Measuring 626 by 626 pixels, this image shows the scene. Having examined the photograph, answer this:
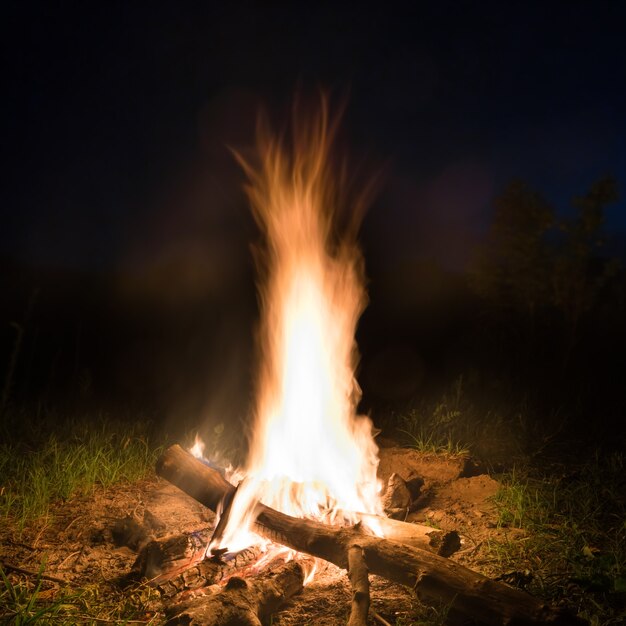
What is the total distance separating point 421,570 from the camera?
8.14ft

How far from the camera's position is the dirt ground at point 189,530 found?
102 inches

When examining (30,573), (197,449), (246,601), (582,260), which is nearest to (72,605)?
(30,573)

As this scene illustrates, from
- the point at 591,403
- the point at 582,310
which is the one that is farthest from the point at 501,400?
the point at 582,310

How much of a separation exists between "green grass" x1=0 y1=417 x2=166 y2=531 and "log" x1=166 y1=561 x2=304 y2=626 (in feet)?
5.13

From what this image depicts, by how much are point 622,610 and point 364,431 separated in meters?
2.26

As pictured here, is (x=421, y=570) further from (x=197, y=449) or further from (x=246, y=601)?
(x=197, y=449)

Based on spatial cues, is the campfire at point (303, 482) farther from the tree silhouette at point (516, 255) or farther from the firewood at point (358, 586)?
the tree silhouette at point (516, 255)

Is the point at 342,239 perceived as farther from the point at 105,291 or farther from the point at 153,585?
the point at 105,291

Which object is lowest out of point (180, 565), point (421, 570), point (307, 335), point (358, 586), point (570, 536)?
point (180, 565)

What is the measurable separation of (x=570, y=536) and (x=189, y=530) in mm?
2395

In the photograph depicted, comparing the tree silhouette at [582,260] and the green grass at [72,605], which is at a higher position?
the tree silhouette at [582,260]

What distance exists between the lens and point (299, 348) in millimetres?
4527

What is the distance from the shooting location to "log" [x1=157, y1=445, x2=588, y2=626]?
2180 mm

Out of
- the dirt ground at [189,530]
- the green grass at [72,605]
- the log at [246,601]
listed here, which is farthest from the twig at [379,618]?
the green grass at [72,605]
